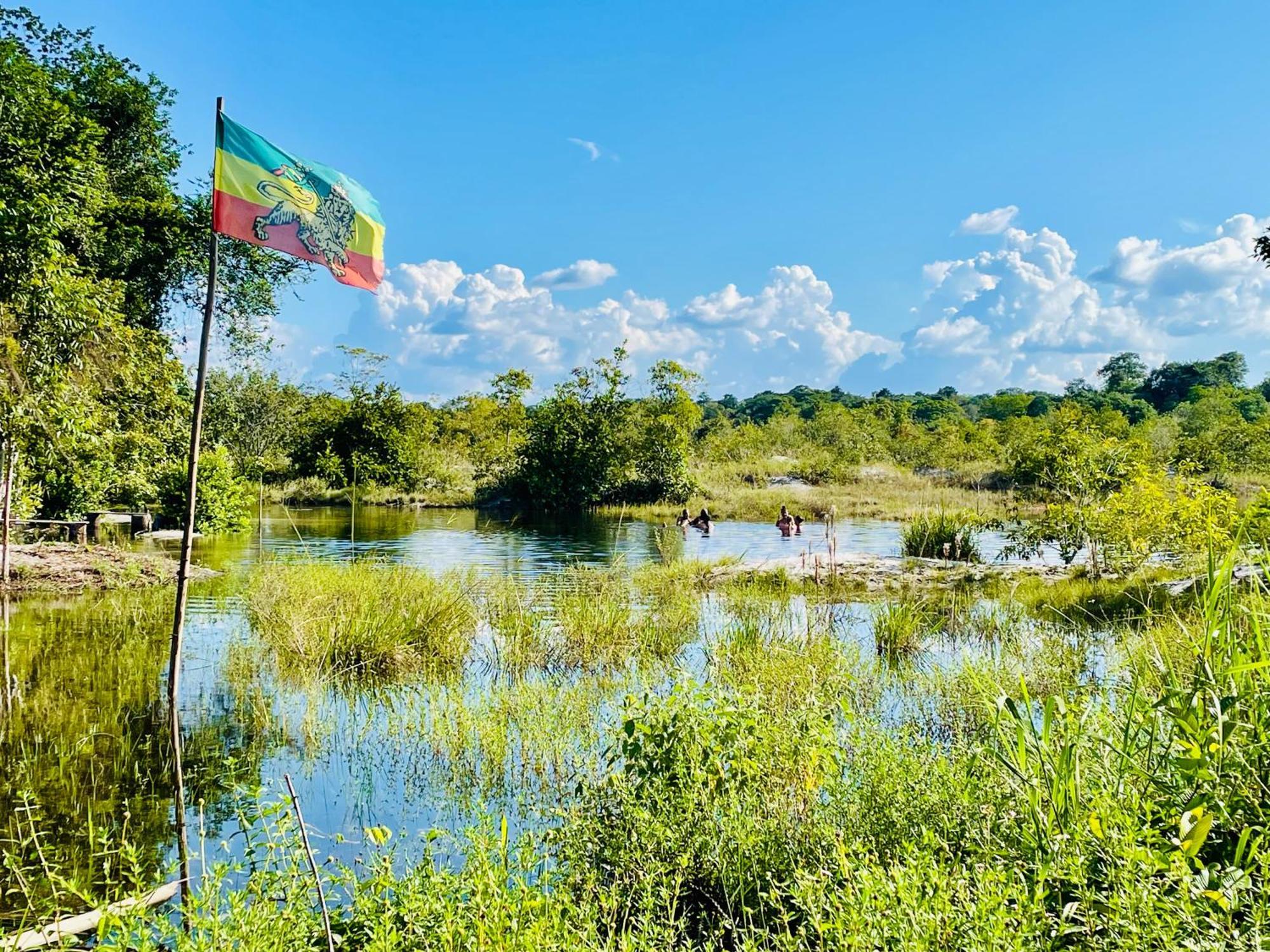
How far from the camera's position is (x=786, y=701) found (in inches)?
245

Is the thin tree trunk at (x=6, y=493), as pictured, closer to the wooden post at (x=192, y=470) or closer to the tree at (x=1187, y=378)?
the wooden post at (x=192, y=470)

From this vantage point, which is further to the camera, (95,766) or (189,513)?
(95,766)

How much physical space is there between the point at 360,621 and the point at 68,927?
5888mm

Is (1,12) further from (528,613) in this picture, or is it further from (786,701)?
(786,701)

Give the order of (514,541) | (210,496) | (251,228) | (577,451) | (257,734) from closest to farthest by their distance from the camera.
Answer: (251,228)
(257,734)
(210,496)
(514,541)
(577,451)

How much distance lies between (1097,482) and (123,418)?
16.7 meters

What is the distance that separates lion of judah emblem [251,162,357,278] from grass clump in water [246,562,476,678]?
4.02 m

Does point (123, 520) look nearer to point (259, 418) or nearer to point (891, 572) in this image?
point (259, 418)

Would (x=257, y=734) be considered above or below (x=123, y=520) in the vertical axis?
below

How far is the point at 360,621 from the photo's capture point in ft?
28.7

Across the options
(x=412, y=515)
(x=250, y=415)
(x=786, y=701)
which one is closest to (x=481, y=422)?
(x=250, y=415)

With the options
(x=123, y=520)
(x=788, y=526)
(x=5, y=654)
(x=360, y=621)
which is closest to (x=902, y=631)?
(x=360, y=621)

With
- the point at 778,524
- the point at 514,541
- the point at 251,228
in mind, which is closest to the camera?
the point at 251,228

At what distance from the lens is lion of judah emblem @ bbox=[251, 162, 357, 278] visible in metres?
5.58
